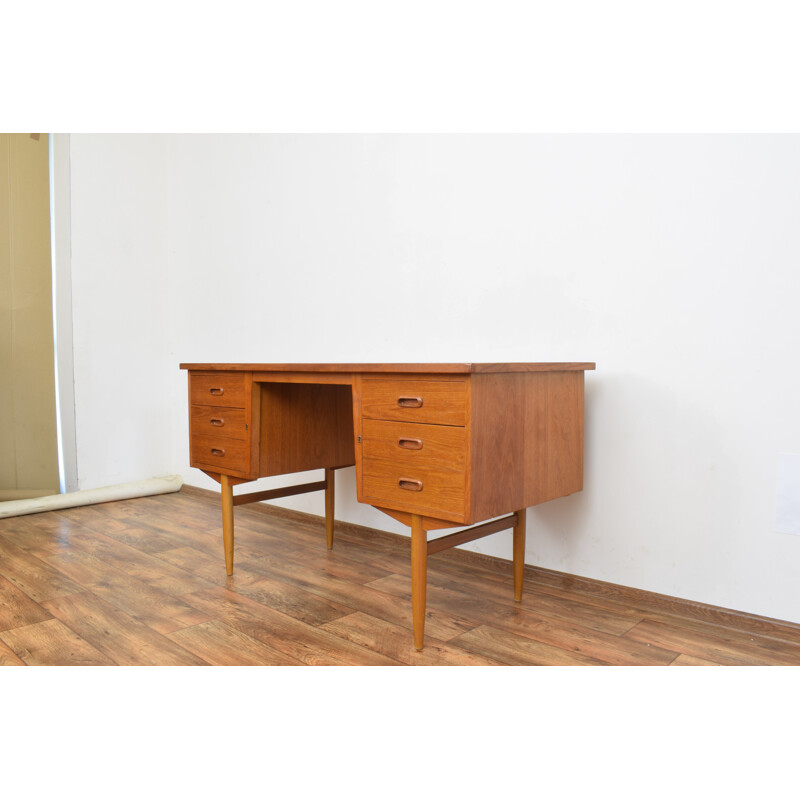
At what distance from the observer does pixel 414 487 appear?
5.36 ft

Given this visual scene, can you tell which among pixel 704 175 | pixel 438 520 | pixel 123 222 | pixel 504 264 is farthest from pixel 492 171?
pixel 123 222

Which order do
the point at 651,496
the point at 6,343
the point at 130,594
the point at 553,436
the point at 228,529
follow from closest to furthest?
the point at 553,436 → the point at 651,496 → the point at 130,594 → the point at 228,529 → the point at 6,343

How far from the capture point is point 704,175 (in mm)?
1790

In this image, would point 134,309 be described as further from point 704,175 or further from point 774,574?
point 774,574

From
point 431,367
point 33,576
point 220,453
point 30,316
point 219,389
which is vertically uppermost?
point 30,316

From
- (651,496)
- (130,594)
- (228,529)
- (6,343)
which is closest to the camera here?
(651,496)

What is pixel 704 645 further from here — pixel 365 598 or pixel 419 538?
pixel 365 598

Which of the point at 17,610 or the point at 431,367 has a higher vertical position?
the point at 431,367

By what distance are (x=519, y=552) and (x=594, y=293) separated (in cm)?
81

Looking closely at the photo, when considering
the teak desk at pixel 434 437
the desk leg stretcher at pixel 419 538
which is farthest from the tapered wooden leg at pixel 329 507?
the teak desk at pixel 434 437

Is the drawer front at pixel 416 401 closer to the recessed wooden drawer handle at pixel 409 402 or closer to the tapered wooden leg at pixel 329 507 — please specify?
the recessed wooden drawer handle at pixel 409 402

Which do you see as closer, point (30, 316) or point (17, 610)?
point (17, 610)

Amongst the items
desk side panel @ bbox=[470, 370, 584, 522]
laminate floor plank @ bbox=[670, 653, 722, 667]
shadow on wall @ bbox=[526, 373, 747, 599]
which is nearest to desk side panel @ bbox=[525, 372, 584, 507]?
desk side panel @ bbox=[470, 370, 584, 522]

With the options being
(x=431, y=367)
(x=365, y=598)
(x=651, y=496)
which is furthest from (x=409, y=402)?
(x=651, y=496)
